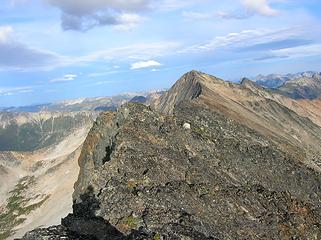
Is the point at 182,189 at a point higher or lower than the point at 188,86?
lower

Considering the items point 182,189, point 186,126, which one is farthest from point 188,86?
point 182,189

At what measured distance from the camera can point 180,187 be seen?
124 ft

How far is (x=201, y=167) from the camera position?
1802 inches

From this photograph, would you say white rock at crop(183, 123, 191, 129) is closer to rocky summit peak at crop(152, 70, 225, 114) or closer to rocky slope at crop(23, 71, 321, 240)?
rocky slope at crop(23, 71, 321, 240)

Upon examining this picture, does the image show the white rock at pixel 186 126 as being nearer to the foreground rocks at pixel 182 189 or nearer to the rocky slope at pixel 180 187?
the rocky slope at pixel 180 187

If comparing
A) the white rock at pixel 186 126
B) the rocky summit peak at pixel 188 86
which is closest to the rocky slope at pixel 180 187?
the white rock at pixel 186 126

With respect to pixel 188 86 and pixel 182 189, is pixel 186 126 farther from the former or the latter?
pixel 188 86

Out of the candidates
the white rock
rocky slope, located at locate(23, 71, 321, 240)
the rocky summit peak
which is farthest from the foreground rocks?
the rocky summit peak

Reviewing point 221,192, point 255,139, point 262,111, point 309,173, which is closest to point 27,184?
point 262,111

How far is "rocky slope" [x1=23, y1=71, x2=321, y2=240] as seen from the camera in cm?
3222

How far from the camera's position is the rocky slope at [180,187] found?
106 ft

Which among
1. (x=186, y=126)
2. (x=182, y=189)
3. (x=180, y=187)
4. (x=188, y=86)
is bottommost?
(x=182, y=189)

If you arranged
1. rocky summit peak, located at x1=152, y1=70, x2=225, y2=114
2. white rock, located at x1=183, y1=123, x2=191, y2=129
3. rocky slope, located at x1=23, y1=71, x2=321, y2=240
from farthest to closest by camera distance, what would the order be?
rocky summit peak, located at x1=152, y1=70, x2=225, y2=114
white rock, located at x1=183, y1=123, x2=191, y2=129
rocky slope, located at x1=23, y1=71, x2=321, y2=240

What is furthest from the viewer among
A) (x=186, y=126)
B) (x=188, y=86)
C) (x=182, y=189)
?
(x=188, y=86)
